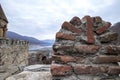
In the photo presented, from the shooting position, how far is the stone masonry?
2.30 metres

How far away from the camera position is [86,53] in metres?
2.35

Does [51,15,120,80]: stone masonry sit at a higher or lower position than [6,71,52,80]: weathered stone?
higher

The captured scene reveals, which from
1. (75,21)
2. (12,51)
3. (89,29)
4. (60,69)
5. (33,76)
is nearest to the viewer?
(60,69)

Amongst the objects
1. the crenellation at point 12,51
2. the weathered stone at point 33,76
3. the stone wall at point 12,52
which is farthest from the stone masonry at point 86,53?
the stone wall at point 12,52

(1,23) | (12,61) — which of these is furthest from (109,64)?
(1,23)

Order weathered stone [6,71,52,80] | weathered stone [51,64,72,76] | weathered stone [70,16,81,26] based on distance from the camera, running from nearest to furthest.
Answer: weathered stone [51,64,72,76] → weathered stone [70,16,81,26] → weathered stone [6,71,52,80]

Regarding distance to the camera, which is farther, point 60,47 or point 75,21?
point 75,21

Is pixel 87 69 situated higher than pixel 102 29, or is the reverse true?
pixel 102 29

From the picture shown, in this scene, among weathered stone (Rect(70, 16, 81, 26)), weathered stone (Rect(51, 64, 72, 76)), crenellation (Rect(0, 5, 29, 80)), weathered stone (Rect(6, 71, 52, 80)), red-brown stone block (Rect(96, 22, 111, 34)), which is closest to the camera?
weathered stone (Rect(51, 64, 72, 76))

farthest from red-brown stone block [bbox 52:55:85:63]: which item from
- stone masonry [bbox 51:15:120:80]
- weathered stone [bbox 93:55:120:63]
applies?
weathered stone [bbox 93:55:120:63]

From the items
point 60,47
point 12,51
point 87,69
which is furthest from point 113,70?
point 12,51

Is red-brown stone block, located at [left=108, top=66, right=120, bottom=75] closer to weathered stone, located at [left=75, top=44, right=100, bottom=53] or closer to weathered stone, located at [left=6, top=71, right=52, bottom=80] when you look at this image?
weathered stone, located at [left=75, top=44, right=100, bottom=53]

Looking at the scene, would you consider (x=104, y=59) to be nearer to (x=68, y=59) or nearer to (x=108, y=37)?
(x=108, y=37)

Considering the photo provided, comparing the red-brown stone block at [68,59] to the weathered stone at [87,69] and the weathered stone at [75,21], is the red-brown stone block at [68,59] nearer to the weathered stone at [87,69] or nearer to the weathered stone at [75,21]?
the weathered stone at [87,69]
